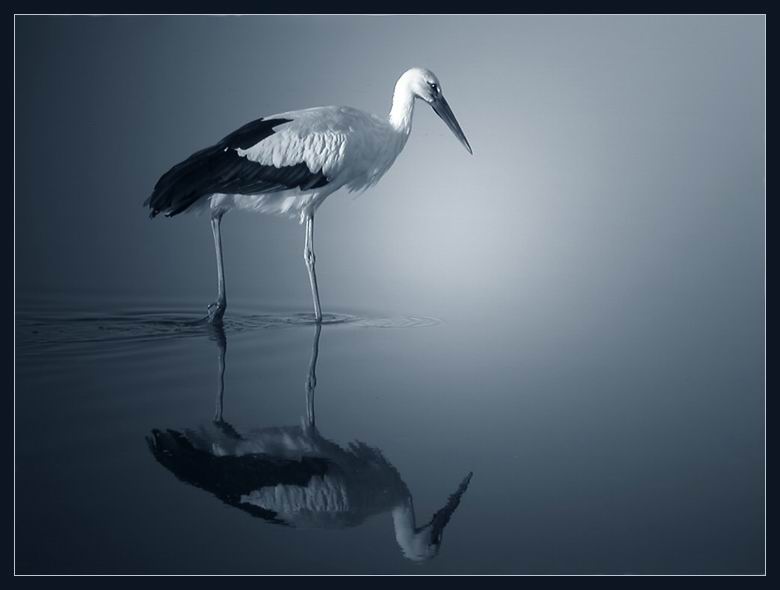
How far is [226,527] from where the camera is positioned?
350cm

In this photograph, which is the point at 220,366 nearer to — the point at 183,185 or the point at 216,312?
the point at 216,312

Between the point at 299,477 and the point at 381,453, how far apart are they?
428mm

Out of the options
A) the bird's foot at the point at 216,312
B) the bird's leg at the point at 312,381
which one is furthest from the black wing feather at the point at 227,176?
the bird's leg at the point at 312,381

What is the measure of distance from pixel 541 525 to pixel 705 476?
2.87 feet

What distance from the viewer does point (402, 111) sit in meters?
7.61

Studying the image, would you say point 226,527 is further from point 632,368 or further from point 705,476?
Answer: point 632,368

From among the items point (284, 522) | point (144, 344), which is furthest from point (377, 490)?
point (144, 344)

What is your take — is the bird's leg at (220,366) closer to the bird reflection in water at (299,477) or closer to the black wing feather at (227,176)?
the bird reflection in water at (299,477)

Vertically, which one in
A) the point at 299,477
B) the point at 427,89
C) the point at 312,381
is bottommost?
the point at 299,477

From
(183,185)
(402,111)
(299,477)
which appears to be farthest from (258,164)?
(299,477)

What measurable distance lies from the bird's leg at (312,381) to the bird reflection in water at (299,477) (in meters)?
0.12

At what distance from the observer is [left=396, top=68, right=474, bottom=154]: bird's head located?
301 inches

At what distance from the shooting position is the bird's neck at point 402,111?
757cm

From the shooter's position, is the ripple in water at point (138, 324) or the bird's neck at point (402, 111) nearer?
the ripple in water at point (138, 324)
